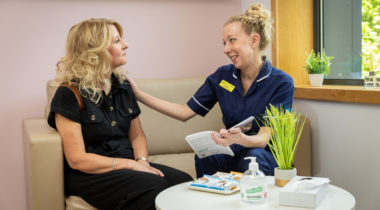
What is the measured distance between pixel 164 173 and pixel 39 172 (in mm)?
591

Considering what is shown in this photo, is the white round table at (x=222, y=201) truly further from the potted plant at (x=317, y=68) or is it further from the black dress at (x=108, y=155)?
the potted plant at (x=317, y=68)

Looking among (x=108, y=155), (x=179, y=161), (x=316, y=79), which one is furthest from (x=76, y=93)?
(x=316, y=79)

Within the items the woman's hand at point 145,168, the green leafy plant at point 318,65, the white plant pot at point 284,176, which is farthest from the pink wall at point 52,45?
the white plant pot at point 284,176

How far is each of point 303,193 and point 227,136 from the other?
1.75 ft

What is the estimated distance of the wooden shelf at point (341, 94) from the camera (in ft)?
7.30

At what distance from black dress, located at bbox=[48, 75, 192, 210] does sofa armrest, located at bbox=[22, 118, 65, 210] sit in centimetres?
7

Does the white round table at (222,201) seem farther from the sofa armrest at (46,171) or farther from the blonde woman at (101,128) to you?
the sofa armrest at (46,171)

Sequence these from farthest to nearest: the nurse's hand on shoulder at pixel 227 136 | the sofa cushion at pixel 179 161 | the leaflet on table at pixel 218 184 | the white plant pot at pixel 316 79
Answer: the white plant pot at pixel 316 79 → the sofa cushion at pixel 179 161 → the nurse's hand on shoulder at pixel 227 136 → the leaflet on table at pixel 218 184

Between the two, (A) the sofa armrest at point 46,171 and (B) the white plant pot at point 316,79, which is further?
(B) the white plant pot at point 316,79

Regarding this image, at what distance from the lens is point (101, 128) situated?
210 centimetres

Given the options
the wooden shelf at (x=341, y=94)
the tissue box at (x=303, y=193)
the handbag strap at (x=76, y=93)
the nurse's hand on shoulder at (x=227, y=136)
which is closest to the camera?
the tissue box at (x=303, y=193)

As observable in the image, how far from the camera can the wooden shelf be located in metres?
2.22

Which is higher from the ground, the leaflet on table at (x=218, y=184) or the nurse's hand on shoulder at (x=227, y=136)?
the nurse's hand on shoulder at (x=227, y=136)

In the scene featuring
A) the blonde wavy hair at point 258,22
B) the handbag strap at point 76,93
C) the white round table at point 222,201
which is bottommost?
the white round table at point 222,201
